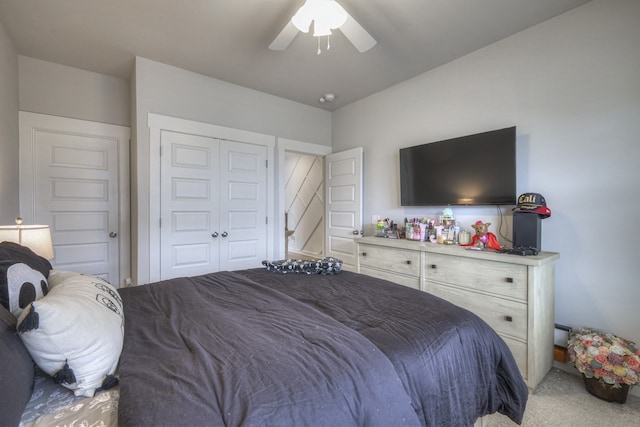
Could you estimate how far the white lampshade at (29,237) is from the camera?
161 cm

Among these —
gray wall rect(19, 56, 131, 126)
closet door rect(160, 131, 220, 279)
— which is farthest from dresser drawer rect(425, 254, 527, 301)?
gray wall rect(19, 56, 131, 126)

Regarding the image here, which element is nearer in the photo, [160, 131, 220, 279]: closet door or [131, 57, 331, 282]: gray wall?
[131, 57, 331, 282]: gray wall

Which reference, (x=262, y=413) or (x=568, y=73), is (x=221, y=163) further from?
(x=568, y=73)

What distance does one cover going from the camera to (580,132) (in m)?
2.04

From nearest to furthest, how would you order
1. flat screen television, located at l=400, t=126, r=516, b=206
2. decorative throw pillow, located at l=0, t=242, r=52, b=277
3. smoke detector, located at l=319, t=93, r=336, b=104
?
1. decorative throw pillow, located at l=0, t=242, r=52, b=277
2. flat screen television, located at l=400, t=126, r=516, b=206
3. smoke detector, located at l=319, t=93, r=336, b=104

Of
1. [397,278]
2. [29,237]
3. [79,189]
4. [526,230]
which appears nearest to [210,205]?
[79,189]

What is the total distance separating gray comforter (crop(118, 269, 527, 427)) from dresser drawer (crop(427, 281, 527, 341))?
0.77 meters

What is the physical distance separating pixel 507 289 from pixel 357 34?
2.06 meters

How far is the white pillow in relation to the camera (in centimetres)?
70

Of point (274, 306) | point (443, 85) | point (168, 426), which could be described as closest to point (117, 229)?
point (274, 306)

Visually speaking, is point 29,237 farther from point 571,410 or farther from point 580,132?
point 580,132

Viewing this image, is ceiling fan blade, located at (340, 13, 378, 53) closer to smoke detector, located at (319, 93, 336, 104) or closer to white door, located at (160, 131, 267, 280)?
smoke detector, located at (319, 93, 336, 104)

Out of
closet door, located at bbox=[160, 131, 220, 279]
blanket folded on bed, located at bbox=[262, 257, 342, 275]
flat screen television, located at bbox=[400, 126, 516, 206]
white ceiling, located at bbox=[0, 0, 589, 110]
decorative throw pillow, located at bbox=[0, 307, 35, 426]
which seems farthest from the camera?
closet door, located at bbox=[160, 131, 220, 279]

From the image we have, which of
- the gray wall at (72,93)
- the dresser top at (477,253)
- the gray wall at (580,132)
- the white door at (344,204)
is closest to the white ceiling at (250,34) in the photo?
the gray wall at (72,93)
